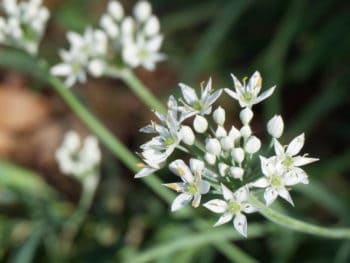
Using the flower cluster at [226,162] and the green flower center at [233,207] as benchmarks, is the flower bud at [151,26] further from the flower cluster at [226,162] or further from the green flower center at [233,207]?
the green flower center at [233,207]

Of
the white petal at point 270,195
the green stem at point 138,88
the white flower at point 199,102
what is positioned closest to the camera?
the white petal at point 270,195

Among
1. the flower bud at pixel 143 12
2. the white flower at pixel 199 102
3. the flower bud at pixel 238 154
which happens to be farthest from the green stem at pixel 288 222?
the flower bud at pixel 143 12

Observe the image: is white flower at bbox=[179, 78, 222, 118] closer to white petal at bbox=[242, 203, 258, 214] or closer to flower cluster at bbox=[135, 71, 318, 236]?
flower cluster at bbox=[135, 71, 318, 236]

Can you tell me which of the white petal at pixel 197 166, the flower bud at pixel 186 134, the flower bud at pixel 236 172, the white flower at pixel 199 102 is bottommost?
the flower bud at pixel 236 172

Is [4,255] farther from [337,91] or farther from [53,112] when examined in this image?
[337,91]

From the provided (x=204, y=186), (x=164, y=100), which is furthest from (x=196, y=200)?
(x=164, y=100)

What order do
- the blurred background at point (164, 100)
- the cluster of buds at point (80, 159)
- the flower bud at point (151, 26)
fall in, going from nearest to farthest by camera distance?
the flower bud at point (151, 26)
the cluster of buds at point (80, 159)
the blurred background at point (164, 100)

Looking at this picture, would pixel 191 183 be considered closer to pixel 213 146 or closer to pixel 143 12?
pixel 213 146

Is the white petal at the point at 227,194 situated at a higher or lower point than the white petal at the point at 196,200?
lower

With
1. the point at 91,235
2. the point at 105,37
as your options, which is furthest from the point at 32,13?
the point at 91,235
